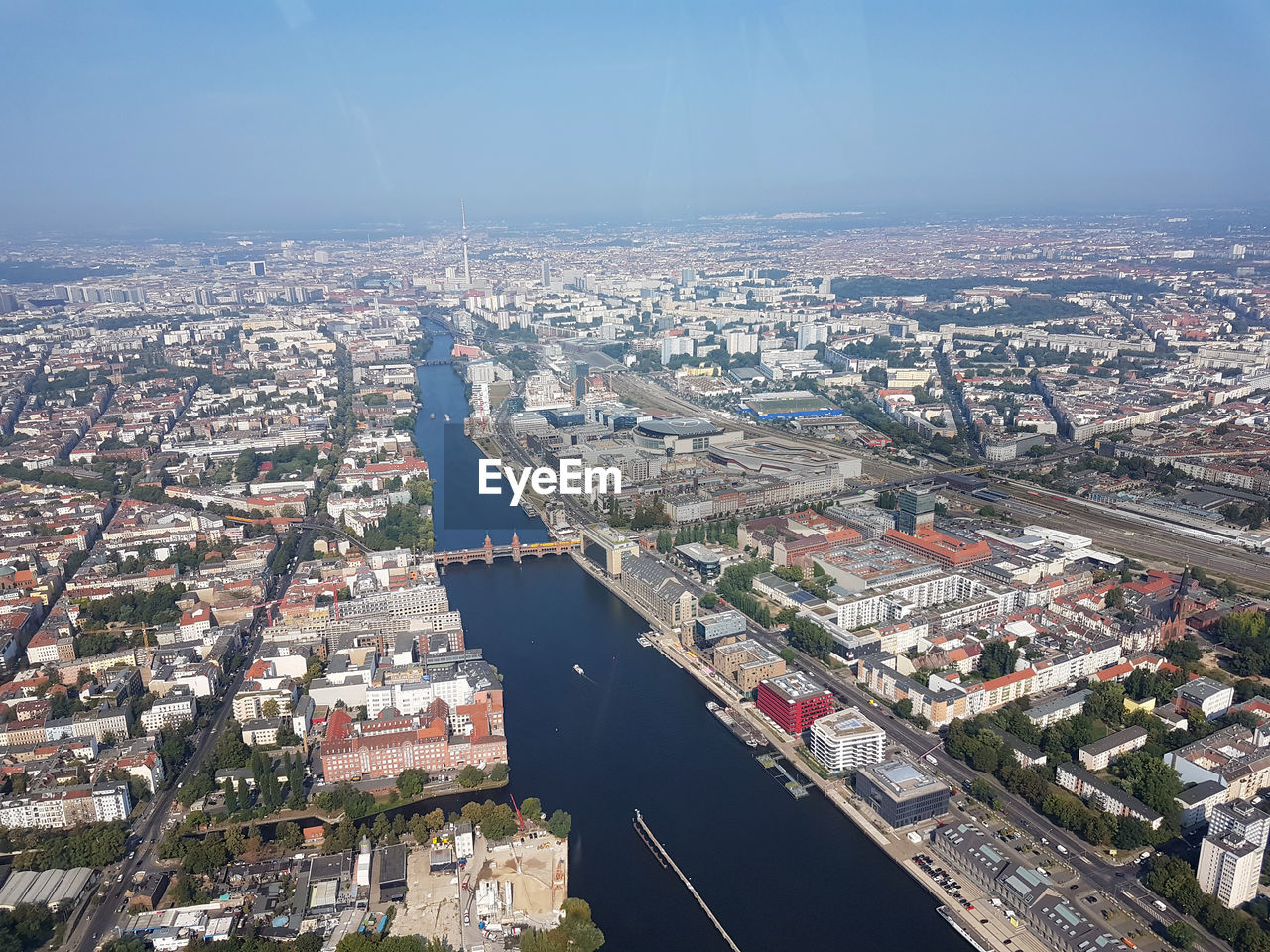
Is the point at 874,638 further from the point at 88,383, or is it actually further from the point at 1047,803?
the point at 88,383

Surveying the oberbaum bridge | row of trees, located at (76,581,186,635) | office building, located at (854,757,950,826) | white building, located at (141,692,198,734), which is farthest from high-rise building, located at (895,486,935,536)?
row of trees, located at (76,581,186,635)

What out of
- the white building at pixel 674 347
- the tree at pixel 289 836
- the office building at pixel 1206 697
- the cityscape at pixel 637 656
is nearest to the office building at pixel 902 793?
the cityscape at pixel 637 656

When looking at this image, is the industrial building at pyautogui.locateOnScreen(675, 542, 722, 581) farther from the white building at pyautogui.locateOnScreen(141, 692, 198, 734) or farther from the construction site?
the white building at pyautogui.locateOnScreen(141, 692, 198, 734)

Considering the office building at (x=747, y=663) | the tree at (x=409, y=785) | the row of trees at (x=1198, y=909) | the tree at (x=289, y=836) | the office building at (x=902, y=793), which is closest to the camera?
the row of trees at (x=1198, y=909)

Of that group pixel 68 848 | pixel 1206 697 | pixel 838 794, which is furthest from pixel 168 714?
pixel 1206 697

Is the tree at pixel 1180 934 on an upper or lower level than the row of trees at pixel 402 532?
lower

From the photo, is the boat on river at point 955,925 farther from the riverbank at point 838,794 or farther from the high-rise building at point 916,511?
the high-rise building at point 916,511

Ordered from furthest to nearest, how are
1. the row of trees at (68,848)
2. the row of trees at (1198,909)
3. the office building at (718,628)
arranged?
the office building at (718,628) → the row of trees at (68,848) → the row of trees at (1198,909)

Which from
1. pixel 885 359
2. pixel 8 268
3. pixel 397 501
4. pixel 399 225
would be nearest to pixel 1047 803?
pixel 397 501
